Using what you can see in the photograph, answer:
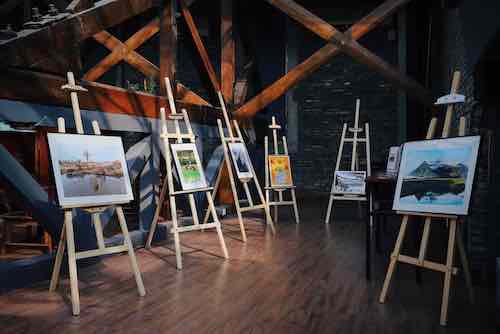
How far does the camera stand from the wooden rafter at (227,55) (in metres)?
7.07

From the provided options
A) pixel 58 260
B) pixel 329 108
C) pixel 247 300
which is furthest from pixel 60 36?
pixel 329 108

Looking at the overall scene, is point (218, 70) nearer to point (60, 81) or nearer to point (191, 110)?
point (191, 110)

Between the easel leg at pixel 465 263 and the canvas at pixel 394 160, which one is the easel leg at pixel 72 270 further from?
the canvas at pixel 394 160

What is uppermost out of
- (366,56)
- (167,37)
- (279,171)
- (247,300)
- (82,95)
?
(167,37)

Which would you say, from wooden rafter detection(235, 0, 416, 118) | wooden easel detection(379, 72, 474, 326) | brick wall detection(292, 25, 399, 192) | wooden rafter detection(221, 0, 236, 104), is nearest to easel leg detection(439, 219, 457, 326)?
wooden easel detection(379, 72, 474, 326)

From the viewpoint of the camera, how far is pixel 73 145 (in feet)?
10.0

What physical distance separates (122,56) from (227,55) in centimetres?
163

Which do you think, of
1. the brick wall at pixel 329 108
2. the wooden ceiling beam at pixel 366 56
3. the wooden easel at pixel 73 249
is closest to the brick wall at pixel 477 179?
the wooden ceiling beam at pixel 366 56

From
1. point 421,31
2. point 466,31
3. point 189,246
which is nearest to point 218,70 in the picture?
point 421,31

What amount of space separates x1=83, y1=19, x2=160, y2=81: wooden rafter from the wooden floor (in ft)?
10.6

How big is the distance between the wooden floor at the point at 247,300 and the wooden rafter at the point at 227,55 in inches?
131

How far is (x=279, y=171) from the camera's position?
6.59 meters

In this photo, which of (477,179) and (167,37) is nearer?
(477,179)

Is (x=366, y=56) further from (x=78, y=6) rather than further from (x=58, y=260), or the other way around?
(x=58, y=260)
